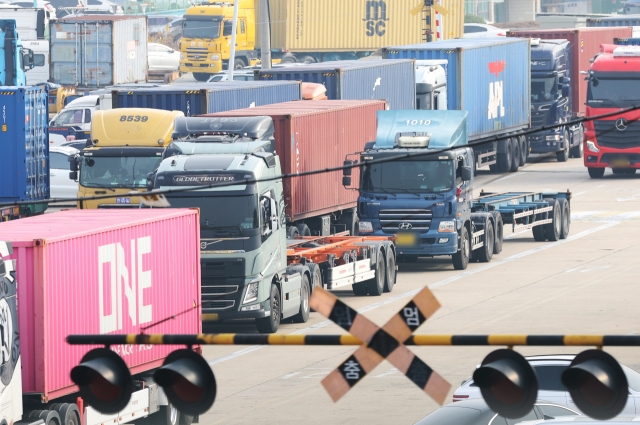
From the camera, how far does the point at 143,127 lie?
94.3 ft

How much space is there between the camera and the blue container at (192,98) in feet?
103

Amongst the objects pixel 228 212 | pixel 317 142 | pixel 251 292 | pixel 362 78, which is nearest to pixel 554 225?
pixel 362 78

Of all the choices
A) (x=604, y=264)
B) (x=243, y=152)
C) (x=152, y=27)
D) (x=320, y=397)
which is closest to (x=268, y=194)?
(x=243, y=152)

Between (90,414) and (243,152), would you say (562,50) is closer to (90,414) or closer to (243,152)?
(243,152)

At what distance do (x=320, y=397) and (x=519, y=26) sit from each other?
257 ft

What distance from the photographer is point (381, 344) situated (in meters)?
7.38

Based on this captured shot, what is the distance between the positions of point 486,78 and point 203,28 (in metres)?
29.8

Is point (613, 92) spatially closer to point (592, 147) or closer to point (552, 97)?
point (592, 147)

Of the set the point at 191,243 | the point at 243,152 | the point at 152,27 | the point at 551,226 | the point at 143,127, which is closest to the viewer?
the point at 191,243

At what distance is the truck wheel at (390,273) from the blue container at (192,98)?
5.51 meters

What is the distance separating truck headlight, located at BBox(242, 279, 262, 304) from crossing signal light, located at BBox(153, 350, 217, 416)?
50.3ft

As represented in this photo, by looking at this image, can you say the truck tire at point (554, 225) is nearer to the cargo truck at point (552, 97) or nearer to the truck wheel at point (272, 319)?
the cargo truck at point (552, 97)

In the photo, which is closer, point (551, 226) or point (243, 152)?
point (243, 152)

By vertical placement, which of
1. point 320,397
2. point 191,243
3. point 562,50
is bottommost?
point 320,397
